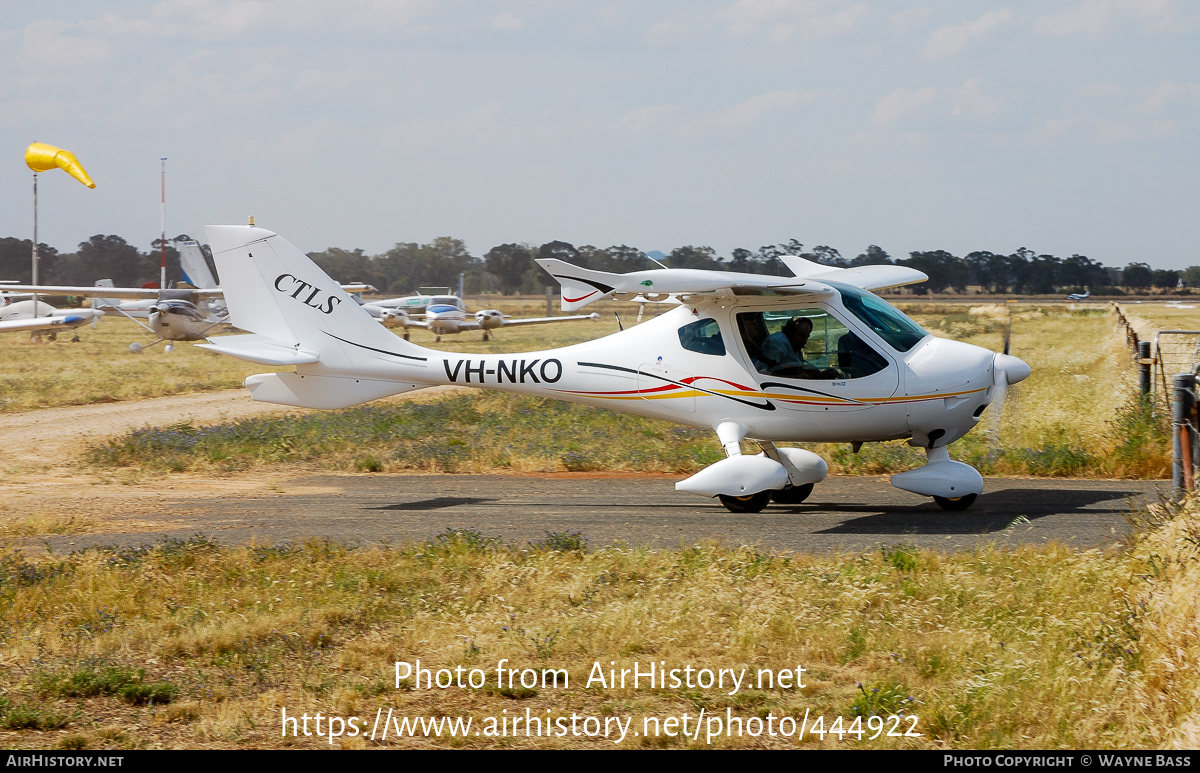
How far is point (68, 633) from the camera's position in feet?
23.8

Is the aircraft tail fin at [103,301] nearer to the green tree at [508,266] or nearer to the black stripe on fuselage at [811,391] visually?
the green tree at [508,266]

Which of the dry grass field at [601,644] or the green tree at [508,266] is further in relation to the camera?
the green tree at [508,266]

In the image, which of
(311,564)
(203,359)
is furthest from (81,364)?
(311,564)

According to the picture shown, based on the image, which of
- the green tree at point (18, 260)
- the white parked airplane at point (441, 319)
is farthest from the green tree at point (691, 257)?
the green tree at point (18, 260)

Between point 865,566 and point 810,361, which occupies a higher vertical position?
point 810,361

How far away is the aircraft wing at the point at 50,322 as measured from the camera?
44.4m

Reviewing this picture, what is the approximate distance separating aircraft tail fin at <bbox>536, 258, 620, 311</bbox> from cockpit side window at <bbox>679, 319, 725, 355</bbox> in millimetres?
2173

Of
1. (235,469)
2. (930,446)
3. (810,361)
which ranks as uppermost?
(810,361)

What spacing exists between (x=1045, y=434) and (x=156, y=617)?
43.7 feet

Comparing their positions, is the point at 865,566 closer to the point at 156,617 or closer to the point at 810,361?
the point at 810,361

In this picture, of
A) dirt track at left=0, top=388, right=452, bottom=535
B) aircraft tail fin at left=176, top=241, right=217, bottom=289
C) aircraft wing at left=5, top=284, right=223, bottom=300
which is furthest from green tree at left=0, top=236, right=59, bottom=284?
dirt track at left=0, top=388, right=452, bottom=535

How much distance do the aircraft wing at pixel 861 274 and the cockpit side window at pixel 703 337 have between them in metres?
2.33

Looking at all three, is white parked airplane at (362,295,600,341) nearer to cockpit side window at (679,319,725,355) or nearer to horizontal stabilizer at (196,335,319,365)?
horizontal stabilizer at (196,335,319,365)

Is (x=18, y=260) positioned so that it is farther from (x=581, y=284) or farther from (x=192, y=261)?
(x=581, y=284)
